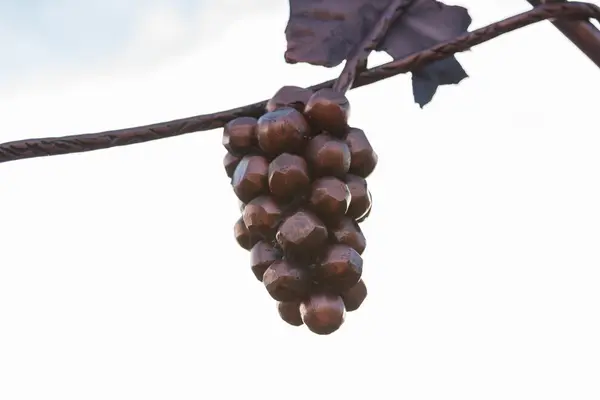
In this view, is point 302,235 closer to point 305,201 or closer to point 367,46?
point 305,201

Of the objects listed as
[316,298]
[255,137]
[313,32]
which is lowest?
[316,298]

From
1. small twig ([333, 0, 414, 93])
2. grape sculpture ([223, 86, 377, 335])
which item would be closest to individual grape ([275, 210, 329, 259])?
grape sculpture ([223, 86, 377, 335])

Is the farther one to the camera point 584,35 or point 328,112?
point 584,35

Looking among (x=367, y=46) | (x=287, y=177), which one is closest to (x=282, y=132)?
(x=287, y=177)

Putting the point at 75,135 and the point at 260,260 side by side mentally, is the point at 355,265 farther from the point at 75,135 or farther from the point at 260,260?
the point at 75,135

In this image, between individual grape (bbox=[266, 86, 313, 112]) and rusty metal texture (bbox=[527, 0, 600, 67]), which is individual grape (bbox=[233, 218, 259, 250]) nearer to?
individual grape (bbox=[266, 86, 313, 112])

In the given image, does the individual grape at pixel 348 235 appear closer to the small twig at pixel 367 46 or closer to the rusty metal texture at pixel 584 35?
the small twig at pixel 367 46

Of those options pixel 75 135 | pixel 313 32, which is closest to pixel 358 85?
pixel 313 32
